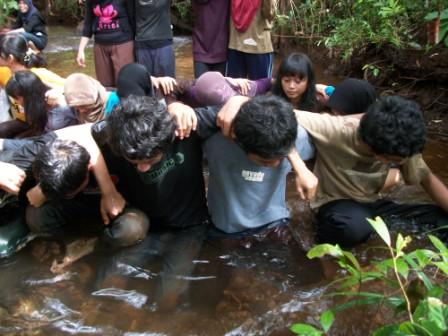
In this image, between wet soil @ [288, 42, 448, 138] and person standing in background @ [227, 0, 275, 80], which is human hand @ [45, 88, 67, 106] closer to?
person standing in background @ [227, 0, 275, 80]

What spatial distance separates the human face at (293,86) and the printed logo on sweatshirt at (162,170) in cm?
104

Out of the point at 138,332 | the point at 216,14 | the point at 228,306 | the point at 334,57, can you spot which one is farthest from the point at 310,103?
the point at 334,57

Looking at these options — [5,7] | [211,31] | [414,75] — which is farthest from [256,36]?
[5,7]

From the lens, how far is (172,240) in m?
2.67

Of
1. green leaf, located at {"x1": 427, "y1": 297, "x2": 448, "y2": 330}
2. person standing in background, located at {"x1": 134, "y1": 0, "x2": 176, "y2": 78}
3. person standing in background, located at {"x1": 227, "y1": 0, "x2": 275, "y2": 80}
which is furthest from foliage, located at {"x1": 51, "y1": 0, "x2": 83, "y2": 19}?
green leaf, located at {"x1": 427, "y1": 297, "x2": 448, "y2": 330}

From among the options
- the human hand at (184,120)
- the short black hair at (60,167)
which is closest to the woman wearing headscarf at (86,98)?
the short black hair at (60,167)

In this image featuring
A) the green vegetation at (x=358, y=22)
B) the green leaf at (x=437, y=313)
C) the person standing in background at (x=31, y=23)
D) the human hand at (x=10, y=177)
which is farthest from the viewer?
the person standing in background at (x=31, y=23)

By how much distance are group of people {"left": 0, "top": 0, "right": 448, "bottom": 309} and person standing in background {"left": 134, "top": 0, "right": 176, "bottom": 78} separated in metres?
0.94

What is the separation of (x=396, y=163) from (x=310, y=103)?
38.4 inches

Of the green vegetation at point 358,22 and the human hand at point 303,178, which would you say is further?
the green vegetation at point 358,22

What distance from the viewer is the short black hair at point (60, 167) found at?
2.22 m

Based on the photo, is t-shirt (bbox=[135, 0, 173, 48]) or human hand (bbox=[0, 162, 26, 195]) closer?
human hand (bbox=[0, 162, 26, 195])

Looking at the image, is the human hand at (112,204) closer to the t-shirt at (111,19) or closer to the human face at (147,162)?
the human face at (147,162)

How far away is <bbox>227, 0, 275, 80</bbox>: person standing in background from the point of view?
12.6 ft
